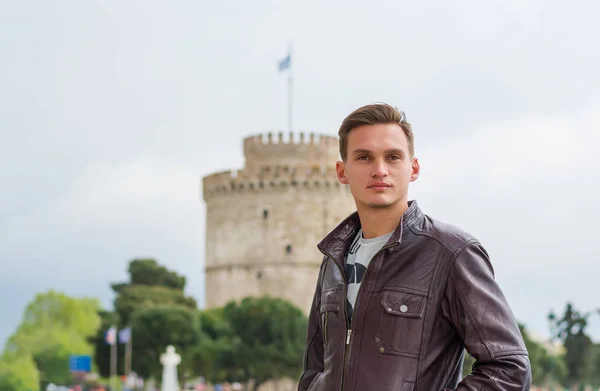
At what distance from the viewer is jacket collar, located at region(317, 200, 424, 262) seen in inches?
151

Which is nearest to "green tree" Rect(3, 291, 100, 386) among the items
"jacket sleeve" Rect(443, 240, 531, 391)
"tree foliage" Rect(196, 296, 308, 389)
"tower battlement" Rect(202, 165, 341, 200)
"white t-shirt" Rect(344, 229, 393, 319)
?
"tree foliage" Rect(196, 296, 308, 389)

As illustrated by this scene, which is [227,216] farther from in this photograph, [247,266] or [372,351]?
[372,351]

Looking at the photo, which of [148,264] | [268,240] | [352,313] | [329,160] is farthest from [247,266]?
[352,313]

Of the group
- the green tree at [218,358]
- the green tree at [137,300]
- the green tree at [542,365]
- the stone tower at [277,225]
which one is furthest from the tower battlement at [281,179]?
the green tree at [542,365]

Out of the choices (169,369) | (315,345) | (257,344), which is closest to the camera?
(315,345)

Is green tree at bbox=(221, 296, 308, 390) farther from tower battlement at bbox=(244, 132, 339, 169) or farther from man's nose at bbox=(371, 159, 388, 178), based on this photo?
man's nose at bbox=(371, 159, 388, 178)

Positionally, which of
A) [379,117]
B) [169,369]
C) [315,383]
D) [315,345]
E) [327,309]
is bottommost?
[169,369]

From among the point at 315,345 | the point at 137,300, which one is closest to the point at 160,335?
the point at 137,300

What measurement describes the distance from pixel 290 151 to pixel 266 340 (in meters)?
15.3

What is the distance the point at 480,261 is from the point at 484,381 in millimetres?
419

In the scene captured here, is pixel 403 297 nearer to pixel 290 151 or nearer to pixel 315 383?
pixel 315 383

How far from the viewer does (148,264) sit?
78.2 m

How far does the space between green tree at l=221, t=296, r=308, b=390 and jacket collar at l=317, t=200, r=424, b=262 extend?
149 ft

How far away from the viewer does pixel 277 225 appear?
60.8m
